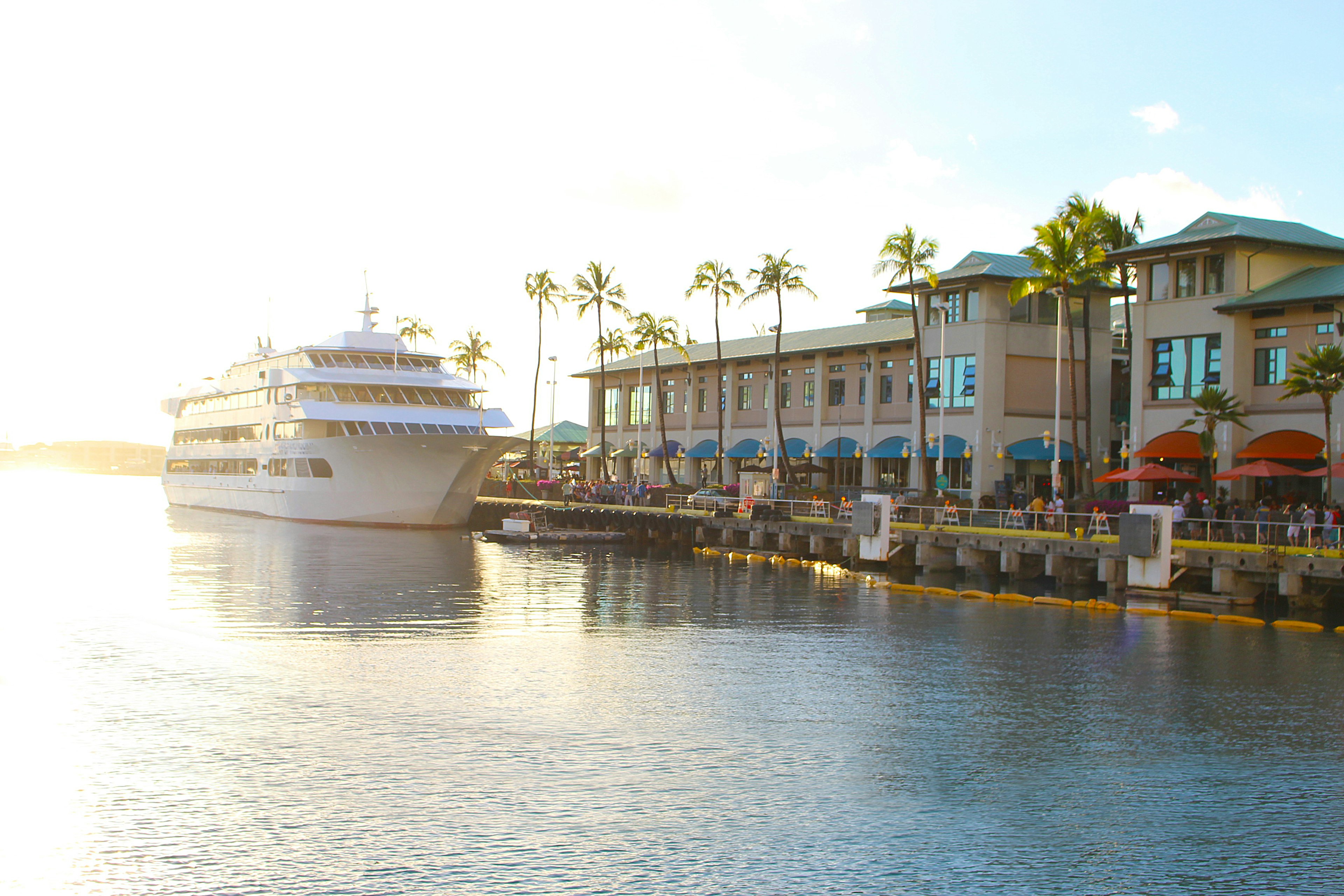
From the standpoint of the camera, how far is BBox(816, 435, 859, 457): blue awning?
62375 mm

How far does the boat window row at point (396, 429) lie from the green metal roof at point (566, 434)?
35815mm

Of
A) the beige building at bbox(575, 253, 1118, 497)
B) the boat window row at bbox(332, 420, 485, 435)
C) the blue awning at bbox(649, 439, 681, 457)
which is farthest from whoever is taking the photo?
the blue awning at bbox(649, 439, 681, 457)

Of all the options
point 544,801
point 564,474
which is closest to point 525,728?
point 544,801

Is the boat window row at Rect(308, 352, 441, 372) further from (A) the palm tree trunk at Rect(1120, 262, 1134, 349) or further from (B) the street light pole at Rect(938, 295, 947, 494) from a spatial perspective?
(A) the palm tree trunk at Rect(1120, 262, 1134, 349)

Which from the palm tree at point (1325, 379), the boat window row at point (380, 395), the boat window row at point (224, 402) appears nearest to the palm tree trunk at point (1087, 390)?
the palm tree at point (1325, 379)

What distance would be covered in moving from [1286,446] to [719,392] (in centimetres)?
3585

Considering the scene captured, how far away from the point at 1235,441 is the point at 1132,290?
46.1 feet

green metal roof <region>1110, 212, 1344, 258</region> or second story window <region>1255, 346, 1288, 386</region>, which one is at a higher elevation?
green metal roof <region>1110, 212, 1344, 258</region>

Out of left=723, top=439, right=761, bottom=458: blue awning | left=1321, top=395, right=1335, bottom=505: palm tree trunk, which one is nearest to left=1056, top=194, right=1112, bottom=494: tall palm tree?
left=1321, top=395, right=1335, bottom=505: palm tree trunk

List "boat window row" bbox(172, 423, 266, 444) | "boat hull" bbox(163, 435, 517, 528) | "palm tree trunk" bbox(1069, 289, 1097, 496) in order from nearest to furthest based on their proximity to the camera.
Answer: "palm tree trunk" bbox(1069, 289, 1097, 496) → "boat hull" bbox(163, 435, 517, 528) → "boat window row" bbox(172, 423, 266, 444)

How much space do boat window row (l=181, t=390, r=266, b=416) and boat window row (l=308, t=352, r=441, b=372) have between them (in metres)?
5.52

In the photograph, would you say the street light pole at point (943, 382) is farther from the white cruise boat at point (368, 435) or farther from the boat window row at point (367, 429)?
the boat window row at point (367, 429)

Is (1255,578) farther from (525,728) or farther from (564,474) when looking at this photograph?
(564,474)

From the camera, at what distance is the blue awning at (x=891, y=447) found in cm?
5862
